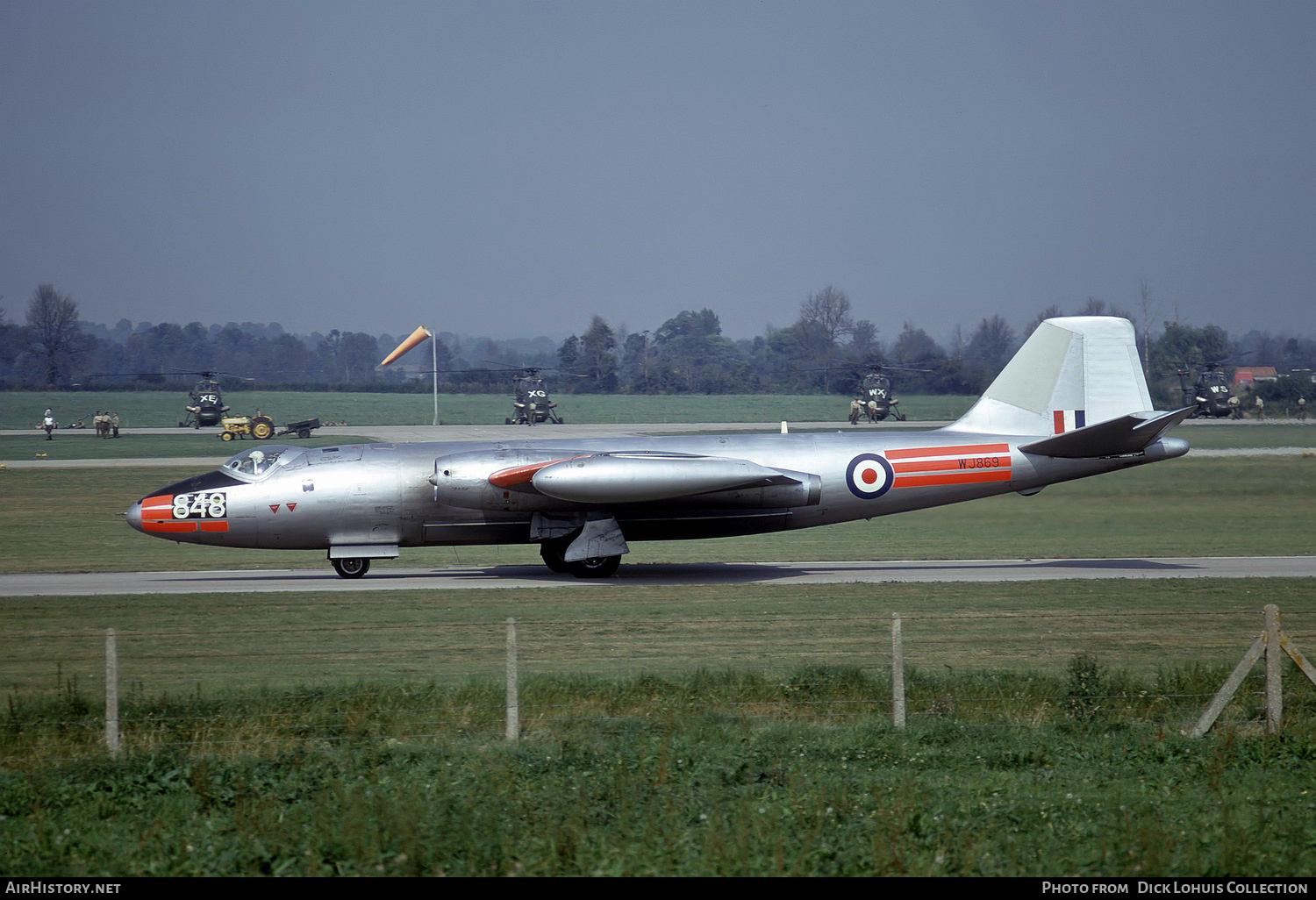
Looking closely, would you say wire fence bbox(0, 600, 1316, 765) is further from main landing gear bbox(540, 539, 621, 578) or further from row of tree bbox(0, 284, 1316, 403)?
row of tree bbox(0, 284, 1316, 403)

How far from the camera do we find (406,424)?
88.1m

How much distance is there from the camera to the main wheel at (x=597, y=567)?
77.2 feet

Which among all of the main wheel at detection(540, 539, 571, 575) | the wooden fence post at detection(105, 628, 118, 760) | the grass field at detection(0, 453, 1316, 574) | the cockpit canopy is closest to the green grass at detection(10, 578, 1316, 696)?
the wooden fence post at detection(105, 628, 118, 760)

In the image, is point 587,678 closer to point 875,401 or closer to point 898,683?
point 898,683

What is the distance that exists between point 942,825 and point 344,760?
5200 millimetres

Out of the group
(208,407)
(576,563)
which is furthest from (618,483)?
(208,407)

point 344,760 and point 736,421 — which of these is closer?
point 344,760

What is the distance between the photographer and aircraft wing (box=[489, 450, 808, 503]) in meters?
22.3

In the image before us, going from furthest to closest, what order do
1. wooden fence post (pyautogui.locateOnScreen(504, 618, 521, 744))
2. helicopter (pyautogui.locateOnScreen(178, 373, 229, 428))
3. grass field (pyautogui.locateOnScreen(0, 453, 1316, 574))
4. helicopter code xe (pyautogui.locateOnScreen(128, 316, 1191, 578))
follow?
helicopter (pyautogui.locateOnScreen(178, 373, 229, 428))
grass field (pyautogui.locateOnScreen(0, 453, 1316, 574))
helicopter code xe (pyautogui.locateOnScreen(128, 316, 1191, 578))
wooden fence post (pyautogui.locateOnScreen(504, 618, 521, 744))

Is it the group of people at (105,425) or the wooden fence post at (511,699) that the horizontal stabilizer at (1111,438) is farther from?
the group of people at (105,425)

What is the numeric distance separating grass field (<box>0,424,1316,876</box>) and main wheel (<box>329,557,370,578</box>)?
109 inches

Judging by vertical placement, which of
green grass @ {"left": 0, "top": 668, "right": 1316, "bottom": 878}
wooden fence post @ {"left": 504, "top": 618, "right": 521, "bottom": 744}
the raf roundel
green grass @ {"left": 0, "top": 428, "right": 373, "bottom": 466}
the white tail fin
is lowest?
green grass @ {"left": 0, "top": 668, "right": 1316, "bottom": 878}

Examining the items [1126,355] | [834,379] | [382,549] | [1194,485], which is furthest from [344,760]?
[834,379]
